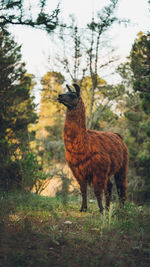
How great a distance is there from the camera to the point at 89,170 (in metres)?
4.91

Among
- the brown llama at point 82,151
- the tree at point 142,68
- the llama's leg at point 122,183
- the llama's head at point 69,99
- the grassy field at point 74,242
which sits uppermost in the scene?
the tree at point 142,68

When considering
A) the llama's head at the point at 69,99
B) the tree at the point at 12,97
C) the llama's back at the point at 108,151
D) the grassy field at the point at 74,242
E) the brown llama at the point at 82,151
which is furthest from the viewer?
the tree at the point at 12,97

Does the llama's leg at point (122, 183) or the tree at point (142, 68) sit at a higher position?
the tree at point (142, 68)

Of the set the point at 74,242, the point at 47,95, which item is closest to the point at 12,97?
the point at 47,95

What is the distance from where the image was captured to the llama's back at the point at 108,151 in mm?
4949

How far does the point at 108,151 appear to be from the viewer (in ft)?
17.4

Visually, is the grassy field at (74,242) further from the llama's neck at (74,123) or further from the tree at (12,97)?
the tree at (12,97)

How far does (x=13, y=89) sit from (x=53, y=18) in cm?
561

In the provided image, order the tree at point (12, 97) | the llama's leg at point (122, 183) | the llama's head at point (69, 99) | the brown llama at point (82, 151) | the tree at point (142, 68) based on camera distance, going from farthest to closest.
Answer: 1. the tree at point (12, 97)
2. the tree at point (142, 68)
3. the llama's leg at point (122, 183)
4. the brown llama at point (82, 151)
5. the llama's head at point (69, 99)

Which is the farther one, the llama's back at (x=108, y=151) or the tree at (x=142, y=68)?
the tree at (x=142, y=68)

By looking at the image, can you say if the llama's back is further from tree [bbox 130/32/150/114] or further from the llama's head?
tree [bbox 130/32/150/114]

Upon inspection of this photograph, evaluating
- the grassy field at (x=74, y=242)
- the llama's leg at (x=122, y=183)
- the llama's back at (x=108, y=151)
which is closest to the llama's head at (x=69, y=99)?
the llama's back at (x=108, y=151)

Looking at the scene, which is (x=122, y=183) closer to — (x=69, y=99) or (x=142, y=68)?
(x=69, y=99)

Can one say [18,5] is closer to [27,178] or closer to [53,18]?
[53,18]
